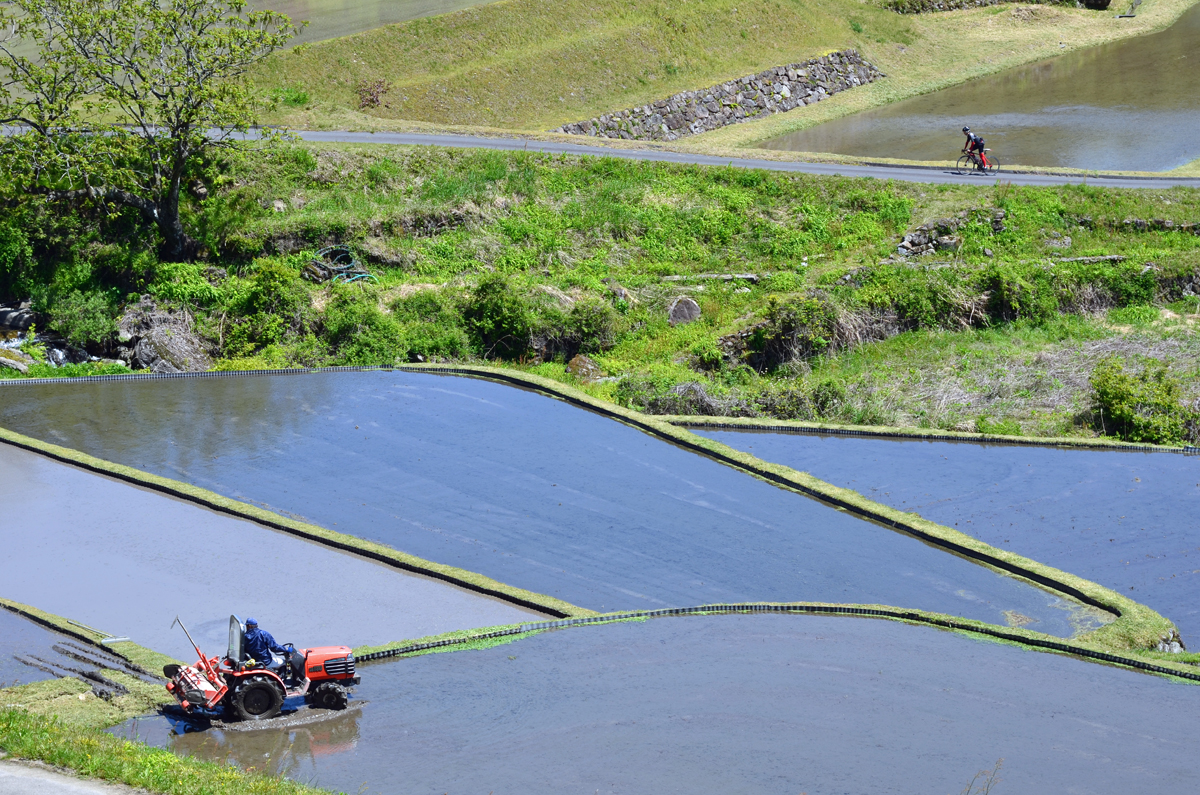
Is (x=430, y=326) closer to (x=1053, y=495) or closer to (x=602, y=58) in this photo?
(x=1053, y=495)

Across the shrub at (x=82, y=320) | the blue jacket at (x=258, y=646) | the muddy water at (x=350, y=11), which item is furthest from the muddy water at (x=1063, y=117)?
the blue jacket at (x=258, y=646)

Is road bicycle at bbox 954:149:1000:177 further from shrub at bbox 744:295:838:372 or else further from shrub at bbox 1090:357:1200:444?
shrub at bbox 1090:357:1200:444

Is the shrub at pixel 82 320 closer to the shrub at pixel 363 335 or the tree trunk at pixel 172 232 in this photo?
the tree trunk at pixel 172 232

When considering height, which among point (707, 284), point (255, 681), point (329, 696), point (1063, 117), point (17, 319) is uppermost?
point (1063, 117)

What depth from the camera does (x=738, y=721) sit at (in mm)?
15430

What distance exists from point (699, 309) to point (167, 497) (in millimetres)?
18332

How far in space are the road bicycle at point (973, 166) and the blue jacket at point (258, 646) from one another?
3611 cm

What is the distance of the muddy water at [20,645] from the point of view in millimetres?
16250

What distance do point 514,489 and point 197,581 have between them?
6686 millimetres

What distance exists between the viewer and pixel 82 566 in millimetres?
19734

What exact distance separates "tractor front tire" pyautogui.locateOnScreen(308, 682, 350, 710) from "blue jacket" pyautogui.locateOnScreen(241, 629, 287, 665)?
0.77m

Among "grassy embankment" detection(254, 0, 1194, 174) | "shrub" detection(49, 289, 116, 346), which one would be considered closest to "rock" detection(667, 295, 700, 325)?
"grassy embankment" detection(254, 0, 1194, 174)

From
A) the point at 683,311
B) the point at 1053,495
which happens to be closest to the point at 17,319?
the point at 683,311

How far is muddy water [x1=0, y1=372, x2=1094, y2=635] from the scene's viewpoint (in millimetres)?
20250
